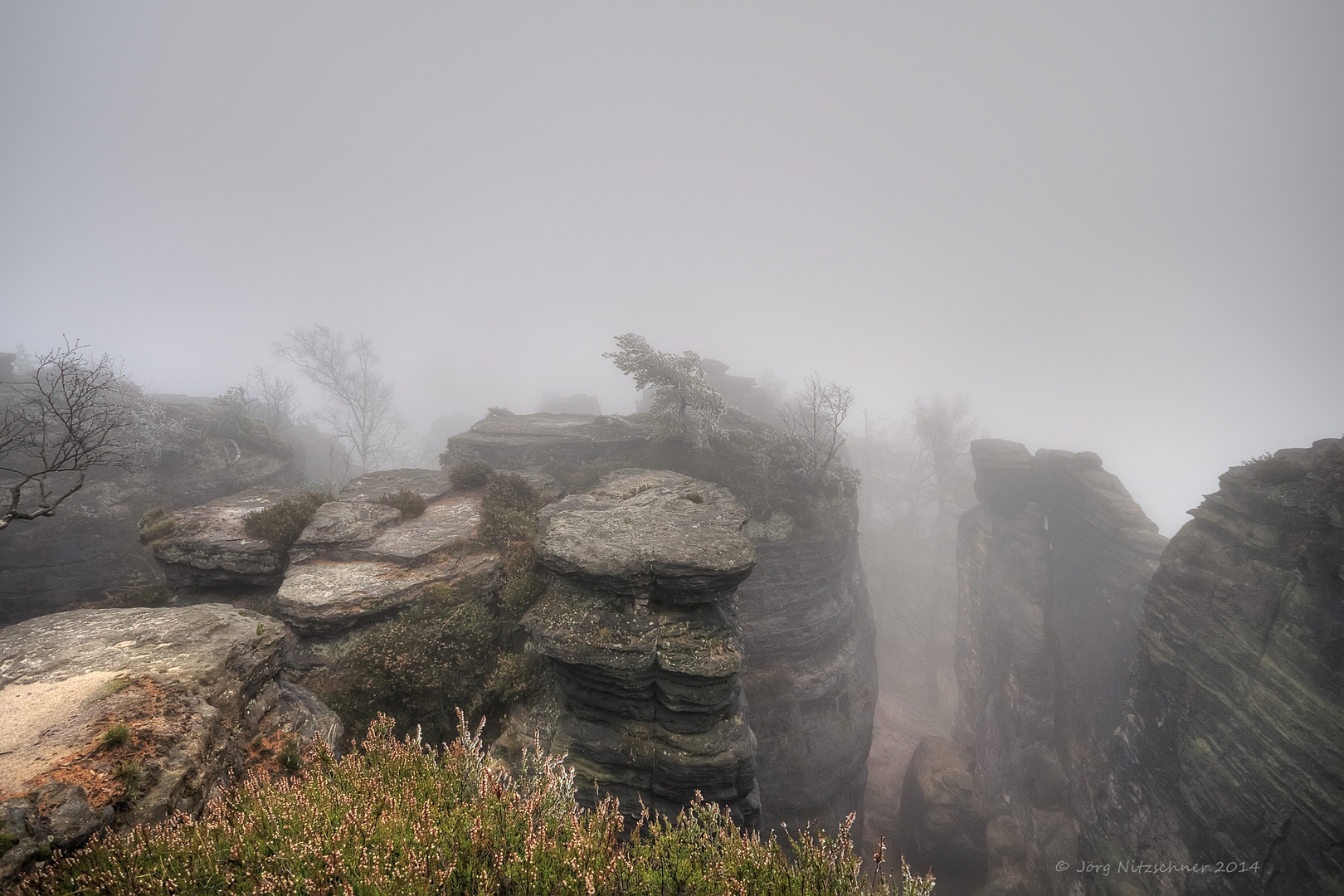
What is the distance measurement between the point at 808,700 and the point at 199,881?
18965 millimetres

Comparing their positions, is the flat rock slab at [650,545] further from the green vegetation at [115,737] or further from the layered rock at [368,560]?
the green vegetation at [115,737]

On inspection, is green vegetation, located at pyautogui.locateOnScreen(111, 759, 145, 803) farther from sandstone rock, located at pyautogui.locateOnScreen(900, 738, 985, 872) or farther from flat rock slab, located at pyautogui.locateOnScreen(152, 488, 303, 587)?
sandstone rock, located at pyautogui.locateOnScreen(900, 738, 985, 872)

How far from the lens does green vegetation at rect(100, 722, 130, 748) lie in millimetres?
5535

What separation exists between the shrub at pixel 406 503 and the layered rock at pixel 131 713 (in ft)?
18.0

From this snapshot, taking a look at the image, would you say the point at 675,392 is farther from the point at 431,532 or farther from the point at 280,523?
the point at 280,523

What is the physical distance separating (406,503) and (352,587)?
13.8ft

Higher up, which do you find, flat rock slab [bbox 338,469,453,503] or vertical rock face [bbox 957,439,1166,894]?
flat rock slab [bbox 338,469,453,503]

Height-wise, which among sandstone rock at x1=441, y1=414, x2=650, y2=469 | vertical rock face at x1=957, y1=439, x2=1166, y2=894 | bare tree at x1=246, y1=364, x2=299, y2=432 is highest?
bare tree at x1=246, y1=364, x2=299, y2=432

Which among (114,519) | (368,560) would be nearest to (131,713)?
(368,560)

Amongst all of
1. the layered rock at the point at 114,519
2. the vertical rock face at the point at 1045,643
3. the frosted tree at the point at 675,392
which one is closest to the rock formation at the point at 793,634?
the frosted tree at the point at 675,392

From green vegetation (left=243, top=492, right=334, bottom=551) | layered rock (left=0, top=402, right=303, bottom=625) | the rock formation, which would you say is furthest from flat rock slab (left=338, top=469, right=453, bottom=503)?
layered rock (left=0, top=402, right=303, bottom=625)

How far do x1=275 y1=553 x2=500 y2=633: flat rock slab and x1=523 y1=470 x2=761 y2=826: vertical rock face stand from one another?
9.85 feet

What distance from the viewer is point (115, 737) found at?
5.54 m

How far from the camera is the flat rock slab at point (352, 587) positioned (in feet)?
33.3
